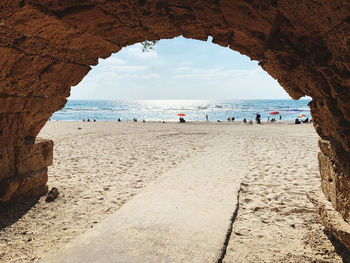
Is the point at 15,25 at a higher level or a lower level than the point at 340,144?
higher

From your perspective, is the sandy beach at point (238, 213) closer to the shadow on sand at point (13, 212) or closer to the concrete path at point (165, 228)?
the shadow on sand at point (13, 212)

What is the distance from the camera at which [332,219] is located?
2.76 m

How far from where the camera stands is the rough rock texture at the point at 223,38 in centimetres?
212

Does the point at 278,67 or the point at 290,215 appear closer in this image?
the point at 278,67

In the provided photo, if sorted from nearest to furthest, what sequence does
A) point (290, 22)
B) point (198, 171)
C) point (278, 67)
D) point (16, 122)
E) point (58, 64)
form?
1. point (290, 22)
2. point (278, 67)
3. point (58, 64)
4. point (16, 122)
5. point (198, 171)

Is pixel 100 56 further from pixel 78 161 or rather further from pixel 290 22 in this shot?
pixel 78 161

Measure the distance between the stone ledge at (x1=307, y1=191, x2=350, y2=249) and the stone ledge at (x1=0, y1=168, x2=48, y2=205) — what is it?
4.74 m

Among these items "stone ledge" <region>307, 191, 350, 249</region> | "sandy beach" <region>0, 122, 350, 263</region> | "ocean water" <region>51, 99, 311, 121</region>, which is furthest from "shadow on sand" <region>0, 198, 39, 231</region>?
"ocean water" <region>51, 99, 311, 121</region>

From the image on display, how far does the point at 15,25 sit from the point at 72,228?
9.68 feet

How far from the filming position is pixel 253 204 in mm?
4695

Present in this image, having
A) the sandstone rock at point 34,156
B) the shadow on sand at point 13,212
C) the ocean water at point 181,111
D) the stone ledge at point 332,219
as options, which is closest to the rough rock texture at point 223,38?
the stone ledge at point 332,219

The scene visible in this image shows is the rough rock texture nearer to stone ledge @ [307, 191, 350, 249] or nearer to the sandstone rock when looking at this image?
stone ledge @ [307, 191, 350, 249]

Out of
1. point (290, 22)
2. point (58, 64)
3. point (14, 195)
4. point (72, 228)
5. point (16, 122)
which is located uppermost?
point (290, 22)

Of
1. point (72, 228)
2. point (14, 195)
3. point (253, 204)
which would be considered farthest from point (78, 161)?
point (253, 204)
